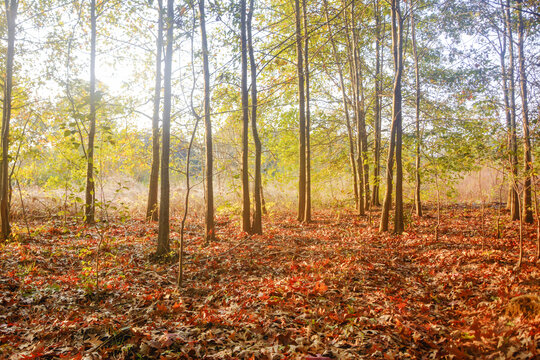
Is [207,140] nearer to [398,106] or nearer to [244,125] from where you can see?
[244,125]

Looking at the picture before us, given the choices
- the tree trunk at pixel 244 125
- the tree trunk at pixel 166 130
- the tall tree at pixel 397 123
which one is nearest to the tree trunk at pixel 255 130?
the tree trunk at pixel 244 125

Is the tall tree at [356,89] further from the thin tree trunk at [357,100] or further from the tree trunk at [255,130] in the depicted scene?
the tree trunk at [255,130]

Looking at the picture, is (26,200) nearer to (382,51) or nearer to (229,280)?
(229,280)

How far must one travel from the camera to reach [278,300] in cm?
487

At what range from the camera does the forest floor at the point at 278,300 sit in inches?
136

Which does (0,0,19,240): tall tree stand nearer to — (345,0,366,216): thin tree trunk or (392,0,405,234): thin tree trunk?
(392,0,405,234): thin tree trunk

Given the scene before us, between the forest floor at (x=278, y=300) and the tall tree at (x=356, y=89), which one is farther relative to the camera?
the tall tree at (x=356, y=89)

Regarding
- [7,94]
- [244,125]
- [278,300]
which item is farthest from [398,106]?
[7,94]

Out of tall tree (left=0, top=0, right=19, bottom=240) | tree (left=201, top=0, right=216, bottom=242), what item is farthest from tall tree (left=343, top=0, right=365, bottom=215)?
tall tree (left=0, top=0, right=19, bottom=240)

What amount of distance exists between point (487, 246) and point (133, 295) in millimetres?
8283

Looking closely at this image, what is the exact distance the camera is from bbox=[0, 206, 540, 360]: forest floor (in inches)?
136

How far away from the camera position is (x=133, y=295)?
537 centimetres

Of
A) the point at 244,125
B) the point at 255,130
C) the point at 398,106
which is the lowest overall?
the point at 255,130

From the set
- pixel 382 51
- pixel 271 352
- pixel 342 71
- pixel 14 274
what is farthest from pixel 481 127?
pixel 14 274
